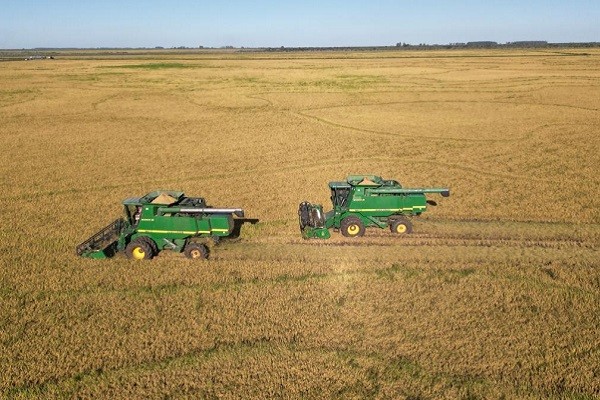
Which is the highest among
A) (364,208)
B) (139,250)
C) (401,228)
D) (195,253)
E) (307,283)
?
(364,208)

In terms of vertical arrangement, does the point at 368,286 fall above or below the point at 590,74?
below

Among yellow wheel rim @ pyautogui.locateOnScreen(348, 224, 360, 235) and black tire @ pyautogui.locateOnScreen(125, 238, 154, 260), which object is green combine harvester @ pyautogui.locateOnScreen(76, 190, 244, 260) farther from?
yellow wheel rim @ pyautogui.locateOnScreen(348, 224, 360, 235)

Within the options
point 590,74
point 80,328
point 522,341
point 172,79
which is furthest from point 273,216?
point 590,74

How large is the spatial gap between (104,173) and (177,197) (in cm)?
1157

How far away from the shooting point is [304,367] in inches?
371

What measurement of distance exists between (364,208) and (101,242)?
9402 mm

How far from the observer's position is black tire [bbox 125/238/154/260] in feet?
45.1

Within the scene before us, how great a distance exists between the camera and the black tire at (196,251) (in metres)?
13.9

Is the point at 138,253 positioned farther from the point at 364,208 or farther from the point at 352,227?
the point at 364,208

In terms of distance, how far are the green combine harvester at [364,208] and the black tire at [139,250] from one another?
5.51m

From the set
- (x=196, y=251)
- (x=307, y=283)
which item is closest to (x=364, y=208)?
(x=307, y=283)

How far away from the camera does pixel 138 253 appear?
14.0 metres

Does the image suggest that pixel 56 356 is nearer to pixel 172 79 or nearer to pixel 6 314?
pixel 6 314

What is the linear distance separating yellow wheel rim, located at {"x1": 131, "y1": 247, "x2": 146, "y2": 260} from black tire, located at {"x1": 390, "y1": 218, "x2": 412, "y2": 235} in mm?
9067
